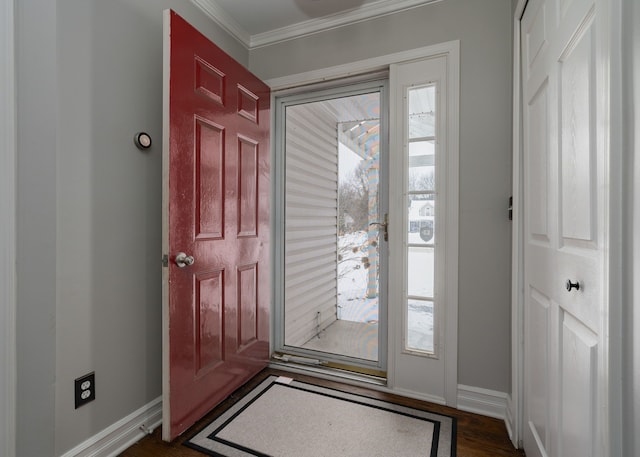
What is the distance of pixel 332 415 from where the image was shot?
5.73 ft

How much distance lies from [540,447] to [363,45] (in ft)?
7.38

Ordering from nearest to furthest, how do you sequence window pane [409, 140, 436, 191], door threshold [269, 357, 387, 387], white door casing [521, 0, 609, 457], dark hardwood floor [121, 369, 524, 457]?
white door casing [521, 0, 609, 457] → dark hardwood floor [121, 369, 524, 457] → window pane [409, 140, 436, 191] → door threshold [269, 357, 387, 387]

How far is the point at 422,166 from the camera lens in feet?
6.32

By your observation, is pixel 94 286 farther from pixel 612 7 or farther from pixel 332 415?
pixel 612 7

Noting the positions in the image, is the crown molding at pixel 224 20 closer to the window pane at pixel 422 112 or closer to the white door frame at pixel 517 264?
the window pane at pixel 422 112

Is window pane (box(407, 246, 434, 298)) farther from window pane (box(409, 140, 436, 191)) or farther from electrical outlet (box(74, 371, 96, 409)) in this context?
electrical outlet (box(74, 371, 96, 409))

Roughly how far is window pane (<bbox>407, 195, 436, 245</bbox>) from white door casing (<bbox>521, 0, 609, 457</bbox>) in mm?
529

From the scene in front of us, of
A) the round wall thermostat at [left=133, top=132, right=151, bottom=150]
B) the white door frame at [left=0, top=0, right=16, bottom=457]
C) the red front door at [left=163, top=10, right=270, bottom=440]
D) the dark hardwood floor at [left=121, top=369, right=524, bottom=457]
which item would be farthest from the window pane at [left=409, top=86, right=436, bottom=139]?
the white door frame at [left=0, top=0, right=16, bottom=457]

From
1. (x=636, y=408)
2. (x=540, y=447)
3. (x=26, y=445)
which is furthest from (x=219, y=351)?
(x=636, y=408)

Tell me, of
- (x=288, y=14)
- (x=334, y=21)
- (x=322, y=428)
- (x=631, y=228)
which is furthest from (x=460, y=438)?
(x=288, y=14)

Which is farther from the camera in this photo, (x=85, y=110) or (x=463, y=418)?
(x=463, y=418)

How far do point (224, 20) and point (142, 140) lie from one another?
1.14 m

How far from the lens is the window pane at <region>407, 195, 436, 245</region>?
75.2 inches

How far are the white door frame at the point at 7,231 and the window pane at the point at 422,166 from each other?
1.78 meters
